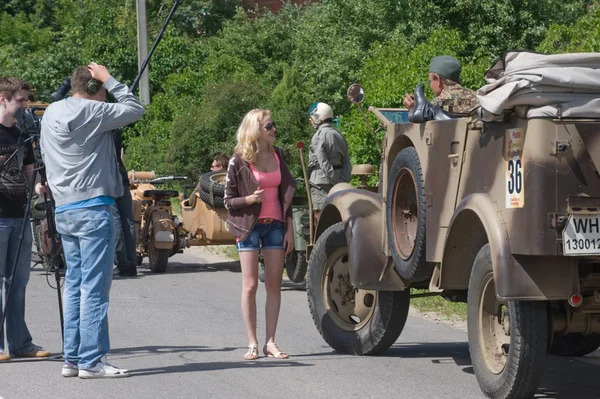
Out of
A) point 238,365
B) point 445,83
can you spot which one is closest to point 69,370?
point 238,365

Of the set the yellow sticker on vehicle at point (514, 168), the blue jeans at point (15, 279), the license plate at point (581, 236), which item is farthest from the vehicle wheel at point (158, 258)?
the license plate at point (581, 236)

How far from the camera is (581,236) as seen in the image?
633 centimetres

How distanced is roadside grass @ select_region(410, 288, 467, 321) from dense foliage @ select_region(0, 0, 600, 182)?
3.00m

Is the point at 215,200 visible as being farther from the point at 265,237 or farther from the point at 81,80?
the point at 81,80

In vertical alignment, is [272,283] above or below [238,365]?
above

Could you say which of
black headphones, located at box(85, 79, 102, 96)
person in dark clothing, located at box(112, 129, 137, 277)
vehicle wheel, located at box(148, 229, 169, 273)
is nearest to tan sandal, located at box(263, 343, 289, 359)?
black headphones, located at box(85, 79, 102, 96)

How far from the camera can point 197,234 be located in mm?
15461

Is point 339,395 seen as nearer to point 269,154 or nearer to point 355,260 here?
point 355,260

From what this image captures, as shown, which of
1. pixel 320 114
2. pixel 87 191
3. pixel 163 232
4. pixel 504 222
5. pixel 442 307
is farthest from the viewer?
pixel 163 232

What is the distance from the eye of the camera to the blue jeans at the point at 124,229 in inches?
562

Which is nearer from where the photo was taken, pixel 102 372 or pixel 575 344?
pixel 102 372

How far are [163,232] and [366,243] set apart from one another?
6.77m

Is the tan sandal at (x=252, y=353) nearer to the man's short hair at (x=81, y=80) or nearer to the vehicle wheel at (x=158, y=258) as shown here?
the man's short hair at (x=81, y=80)

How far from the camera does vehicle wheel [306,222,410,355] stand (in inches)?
349
